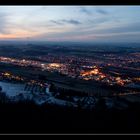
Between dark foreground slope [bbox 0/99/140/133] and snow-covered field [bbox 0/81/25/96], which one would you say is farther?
snow-covered field [bbox 0/81/25/96]

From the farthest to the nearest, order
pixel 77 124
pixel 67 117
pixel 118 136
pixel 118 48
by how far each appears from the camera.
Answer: pixel 118 48 → pixel 67 117 → pixel 77 124 → pixel 118 136

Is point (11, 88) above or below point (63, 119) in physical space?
above

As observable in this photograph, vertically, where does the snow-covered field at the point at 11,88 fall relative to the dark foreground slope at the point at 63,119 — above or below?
above

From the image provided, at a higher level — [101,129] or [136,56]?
[136,56]

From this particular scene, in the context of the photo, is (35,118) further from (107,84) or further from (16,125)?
(107,84)

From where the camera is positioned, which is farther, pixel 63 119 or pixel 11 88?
pixel 11 88

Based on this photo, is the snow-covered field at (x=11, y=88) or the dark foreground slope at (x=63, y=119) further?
the snow-covered field at (x=11, y=88)
